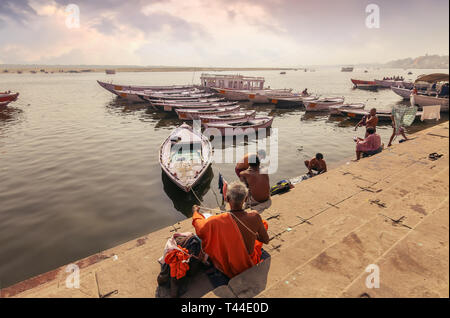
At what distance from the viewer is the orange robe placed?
2.93 m

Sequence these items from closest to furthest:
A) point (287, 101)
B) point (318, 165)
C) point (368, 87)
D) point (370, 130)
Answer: point (318, 165), point (370, 130), point (287, 101), point (368, 87)

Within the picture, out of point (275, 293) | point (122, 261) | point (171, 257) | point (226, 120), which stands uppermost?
point (226, 120)

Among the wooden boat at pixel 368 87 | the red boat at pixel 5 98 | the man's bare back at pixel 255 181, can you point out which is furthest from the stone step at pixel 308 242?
the wooden boat at pixel 368 87

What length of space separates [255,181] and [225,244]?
89.0 inches

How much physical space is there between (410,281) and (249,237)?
187cm

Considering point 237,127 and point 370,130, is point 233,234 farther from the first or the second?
point 237,127

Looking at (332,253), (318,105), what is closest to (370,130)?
(332,253)

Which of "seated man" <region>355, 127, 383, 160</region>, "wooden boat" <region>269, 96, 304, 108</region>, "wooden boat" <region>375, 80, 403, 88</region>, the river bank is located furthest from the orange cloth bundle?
"wooden boat" <region>375, 80, 403, 88</region>

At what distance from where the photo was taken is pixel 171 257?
2.97 meters

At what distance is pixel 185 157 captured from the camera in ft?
34.0
